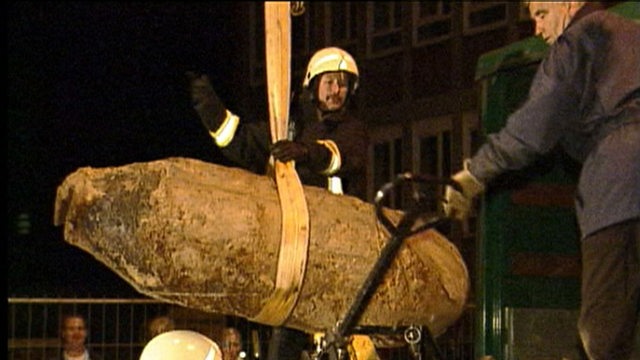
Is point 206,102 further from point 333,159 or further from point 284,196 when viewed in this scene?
point 284,196

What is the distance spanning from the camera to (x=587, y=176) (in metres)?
6.53

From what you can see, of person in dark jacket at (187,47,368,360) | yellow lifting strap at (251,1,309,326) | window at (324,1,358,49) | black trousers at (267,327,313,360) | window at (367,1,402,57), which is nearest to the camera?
yellow lifting strap at (251,1,309,326)

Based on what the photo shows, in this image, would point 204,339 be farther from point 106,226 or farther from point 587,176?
point 587,176

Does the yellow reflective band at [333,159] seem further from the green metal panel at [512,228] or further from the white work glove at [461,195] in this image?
the white work glove at [461,195]

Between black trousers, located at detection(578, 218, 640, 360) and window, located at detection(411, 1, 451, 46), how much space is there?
24.8 m

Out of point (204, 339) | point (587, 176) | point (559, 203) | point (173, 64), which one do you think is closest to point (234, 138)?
point (204, 339)

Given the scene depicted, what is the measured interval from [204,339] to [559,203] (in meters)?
1.90

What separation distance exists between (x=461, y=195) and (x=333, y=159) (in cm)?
176

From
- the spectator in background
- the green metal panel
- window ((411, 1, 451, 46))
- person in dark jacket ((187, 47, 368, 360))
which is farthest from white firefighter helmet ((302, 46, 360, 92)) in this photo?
window ((411, 1, 451, 46))

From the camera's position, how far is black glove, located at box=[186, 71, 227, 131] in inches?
319

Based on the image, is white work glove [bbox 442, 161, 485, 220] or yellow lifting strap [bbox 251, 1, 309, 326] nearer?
white work glove [bbox 442, 161, 485, 220]

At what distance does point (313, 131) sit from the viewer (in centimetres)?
839

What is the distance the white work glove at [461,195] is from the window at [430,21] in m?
24.7

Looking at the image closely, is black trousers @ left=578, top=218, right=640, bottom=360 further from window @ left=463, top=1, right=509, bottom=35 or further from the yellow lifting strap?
window @ left=463, top=1, right=509, bottom=35
